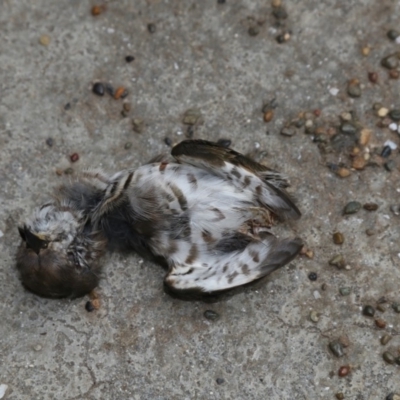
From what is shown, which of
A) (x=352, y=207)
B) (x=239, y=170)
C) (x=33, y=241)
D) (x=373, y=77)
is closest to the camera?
(x=33, y=241)

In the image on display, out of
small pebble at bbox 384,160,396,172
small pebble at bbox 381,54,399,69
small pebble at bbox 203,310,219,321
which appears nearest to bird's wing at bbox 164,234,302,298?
small pebble at bbox 203,310,219,321

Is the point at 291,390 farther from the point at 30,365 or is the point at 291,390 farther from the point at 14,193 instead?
the point at 14,193

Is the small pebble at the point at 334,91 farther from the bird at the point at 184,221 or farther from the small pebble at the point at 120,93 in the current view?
the small pebble at the point at 120,93

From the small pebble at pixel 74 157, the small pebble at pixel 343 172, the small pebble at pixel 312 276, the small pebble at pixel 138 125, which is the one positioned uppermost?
the small pebble at pixel 138 125

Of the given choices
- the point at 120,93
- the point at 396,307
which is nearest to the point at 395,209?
the point at 396,307

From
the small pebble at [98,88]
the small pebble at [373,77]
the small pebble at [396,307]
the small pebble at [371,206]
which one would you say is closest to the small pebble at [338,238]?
the small pebble at [371,206]

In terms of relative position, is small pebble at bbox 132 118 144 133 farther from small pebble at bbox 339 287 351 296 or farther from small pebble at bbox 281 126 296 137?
small pebble at bbox 339 287 351 296

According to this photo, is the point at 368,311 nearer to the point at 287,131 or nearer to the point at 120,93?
the point at 287,131
